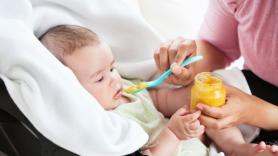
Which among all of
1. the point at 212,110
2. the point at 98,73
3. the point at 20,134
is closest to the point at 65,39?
the point at 98,73

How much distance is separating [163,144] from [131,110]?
5.1 inches

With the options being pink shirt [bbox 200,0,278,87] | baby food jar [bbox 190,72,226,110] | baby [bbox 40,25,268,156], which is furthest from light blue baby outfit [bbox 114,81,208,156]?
pink shirt [bbox 200,0,278,87]

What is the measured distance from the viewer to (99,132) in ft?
2.28

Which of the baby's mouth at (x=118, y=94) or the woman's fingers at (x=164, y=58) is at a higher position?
the woman's fingers at (x=164, y=58)

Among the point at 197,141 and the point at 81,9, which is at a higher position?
the point at 81,9

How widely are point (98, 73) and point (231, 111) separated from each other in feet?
0.87

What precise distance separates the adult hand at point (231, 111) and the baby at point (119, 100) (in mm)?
21

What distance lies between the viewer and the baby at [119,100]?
826 mm

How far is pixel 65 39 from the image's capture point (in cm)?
86

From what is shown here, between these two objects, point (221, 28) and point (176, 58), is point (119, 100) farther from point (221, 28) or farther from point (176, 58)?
point (221, 28)

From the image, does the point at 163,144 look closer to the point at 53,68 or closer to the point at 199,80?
the point at 199,80

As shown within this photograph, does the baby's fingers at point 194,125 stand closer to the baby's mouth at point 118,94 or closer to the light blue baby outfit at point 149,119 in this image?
the light blue baby outfit at point 149,119

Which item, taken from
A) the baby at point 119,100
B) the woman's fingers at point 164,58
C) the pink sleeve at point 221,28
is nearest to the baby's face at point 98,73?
the baby at point 119,100

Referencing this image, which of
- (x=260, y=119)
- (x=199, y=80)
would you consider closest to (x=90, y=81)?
(x=199, y=80)
